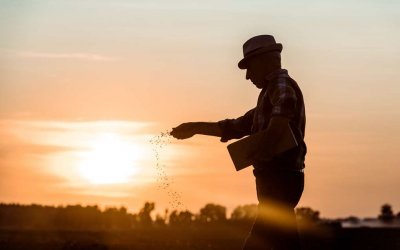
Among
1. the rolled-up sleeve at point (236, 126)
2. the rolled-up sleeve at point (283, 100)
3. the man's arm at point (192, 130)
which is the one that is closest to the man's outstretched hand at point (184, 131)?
the man's arm at point (192, 130)

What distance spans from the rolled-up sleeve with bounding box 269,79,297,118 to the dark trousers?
508 mm

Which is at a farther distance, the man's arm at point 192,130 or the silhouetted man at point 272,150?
the man's arm at point 192,130

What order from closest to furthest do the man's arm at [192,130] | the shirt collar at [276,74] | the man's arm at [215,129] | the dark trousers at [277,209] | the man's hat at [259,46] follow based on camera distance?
the dark trousers at [277,209]
the shirt collar at [276,74]
the man's hat at [259,46]
the man's arm at [215,129]
the man's arm at [192,130]

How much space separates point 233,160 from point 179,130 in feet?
5.44

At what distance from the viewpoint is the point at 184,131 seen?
1024 cm

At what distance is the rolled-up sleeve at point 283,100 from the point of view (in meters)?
8.49

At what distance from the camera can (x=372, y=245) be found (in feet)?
59.7

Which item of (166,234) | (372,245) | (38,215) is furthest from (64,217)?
(372,245)

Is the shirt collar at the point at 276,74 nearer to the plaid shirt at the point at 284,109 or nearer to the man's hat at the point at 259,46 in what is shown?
the plaid shirt at the point at 284,109

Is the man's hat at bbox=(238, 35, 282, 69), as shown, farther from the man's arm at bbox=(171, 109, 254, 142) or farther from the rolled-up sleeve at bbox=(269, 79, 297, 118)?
the man's arm at bbox=(171, 109, 254, 142)

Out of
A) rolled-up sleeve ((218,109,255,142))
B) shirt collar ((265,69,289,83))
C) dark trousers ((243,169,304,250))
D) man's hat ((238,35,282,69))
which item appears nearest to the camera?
dark trousers ((243,169,304,250))

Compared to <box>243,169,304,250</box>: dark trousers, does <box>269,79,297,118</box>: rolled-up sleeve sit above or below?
above

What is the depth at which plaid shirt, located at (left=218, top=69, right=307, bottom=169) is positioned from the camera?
8539 millimetres

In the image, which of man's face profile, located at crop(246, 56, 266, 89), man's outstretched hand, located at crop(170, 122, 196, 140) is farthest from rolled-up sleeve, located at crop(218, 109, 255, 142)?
man's face profile, located at crop(246, 56, 266, 89)
